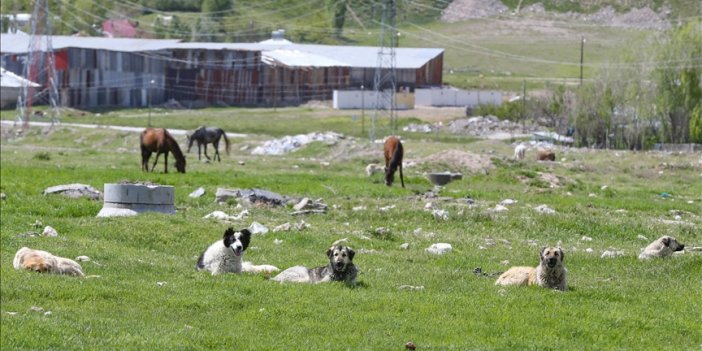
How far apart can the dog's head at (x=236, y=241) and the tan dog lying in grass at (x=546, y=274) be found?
150 inches

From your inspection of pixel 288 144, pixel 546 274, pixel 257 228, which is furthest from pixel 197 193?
pixel 288 144

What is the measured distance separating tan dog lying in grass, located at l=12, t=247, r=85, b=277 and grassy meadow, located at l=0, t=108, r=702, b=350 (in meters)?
0.33

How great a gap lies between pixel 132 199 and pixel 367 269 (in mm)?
8723

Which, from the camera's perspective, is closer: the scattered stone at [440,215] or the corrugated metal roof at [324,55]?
the scattered stone at [440,215]

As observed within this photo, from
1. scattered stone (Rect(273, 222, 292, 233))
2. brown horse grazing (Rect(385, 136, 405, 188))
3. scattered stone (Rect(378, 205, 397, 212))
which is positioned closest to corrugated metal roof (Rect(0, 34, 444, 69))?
brown horse grazing (Rect(385, 136, 405, 188))

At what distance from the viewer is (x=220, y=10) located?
197m

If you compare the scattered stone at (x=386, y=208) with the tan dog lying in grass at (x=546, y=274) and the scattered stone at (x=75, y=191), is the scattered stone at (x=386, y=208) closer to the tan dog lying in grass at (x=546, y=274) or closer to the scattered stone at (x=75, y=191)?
the scattered stone at (x=75, y=191)

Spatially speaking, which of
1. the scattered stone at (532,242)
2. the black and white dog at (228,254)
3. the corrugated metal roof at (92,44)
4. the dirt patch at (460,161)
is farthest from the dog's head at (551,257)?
the corrugated metal roof at (92,44)

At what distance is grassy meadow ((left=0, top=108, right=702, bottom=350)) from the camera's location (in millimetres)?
14914

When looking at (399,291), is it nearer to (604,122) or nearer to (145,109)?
(604,122)

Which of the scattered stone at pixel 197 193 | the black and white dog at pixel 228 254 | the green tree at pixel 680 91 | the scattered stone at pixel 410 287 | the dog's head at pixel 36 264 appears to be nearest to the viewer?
the dog's head at pixel 36 264

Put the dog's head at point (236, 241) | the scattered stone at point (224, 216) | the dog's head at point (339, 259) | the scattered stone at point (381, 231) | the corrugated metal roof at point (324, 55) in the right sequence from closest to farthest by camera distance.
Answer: the dog's head at point (339, 259), the dog's head at point (236, 241), the scattered stone at point (381, 231), the scattered stone at point (224, 216), the corrugated metal roof at point (324, 55)

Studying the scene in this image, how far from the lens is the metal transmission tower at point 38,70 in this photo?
84375mm

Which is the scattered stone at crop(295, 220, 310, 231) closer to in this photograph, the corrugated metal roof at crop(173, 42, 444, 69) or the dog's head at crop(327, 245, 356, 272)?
the dog's head at crop(327, 245, 356, 272)
